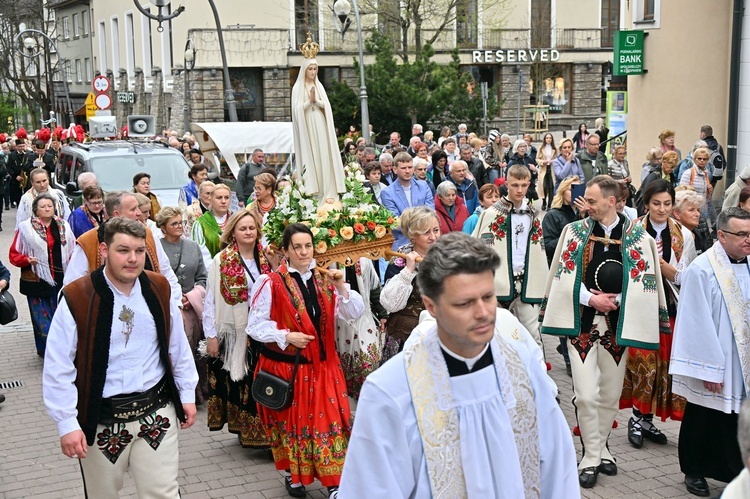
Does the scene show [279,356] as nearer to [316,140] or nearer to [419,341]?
[419,341]

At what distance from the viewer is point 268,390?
6.48 m

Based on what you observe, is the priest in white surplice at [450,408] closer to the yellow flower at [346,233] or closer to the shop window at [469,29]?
the yellow flower at [346,233]

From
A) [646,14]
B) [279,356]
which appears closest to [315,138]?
[279,356]

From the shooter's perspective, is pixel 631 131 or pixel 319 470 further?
pixel 631 131

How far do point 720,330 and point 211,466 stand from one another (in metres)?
3.74

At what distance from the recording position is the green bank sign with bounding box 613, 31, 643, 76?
20.2 m

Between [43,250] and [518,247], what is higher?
[518,247]

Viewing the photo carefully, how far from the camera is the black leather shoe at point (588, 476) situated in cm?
676

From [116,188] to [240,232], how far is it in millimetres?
9128

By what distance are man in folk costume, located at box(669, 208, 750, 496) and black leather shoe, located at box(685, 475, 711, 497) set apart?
0.21 metres

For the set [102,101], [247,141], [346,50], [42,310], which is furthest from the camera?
[346,50]

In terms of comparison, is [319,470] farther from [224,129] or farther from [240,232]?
[224,129]

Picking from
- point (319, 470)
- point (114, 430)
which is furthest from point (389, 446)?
point (319, 470)

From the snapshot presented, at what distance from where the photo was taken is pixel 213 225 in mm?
9336
